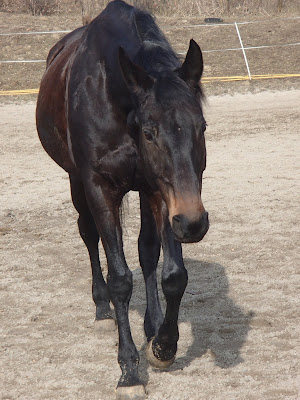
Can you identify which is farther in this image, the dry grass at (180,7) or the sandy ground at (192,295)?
the dry grass at (180,7)

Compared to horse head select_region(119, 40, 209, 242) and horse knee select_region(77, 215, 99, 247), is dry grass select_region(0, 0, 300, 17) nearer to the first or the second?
horse knee select_region(77, 215, 99, 247)

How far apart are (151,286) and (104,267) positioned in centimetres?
169

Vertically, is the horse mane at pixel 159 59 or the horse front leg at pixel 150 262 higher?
the horse mane at pixel 159 59

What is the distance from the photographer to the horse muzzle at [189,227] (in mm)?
2988

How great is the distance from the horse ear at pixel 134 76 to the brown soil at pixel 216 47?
11.7 meters

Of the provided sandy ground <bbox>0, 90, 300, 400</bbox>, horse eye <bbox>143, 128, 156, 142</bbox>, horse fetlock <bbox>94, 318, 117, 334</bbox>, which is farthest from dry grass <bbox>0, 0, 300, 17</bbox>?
horse eye <bbox>143, 128, 156, 142</bbox>

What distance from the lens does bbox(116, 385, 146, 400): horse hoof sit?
11.7ft

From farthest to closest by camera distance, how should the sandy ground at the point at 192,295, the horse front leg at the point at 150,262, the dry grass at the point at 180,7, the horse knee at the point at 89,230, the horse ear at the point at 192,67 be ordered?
the dry grass at the point at 180,7
the horse knee at the point at 89,230
the horse front leg at the point at 150,262
the sandy ground at the point at 192,295
the horse ear at the point at 192,67

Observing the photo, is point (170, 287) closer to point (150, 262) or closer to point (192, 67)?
point (150, 262)

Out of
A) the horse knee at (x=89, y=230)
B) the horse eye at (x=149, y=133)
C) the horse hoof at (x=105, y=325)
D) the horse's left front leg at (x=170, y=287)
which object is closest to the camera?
the horse eye at (x=149, y=133)

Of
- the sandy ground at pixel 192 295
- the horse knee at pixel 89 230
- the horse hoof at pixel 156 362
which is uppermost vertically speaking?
the horse knee at pixel 89 230

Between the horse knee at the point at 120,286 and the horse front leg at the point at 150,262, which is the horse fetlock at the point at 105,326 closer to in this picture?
the horse front leg at the point at 150,262

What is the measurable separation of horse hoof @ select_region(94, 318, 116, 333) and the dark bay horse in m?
0.49

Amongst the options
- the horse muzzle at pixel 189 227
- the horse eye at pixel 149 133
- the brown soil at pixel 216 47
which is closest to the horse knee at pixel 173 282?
the horse muzzle at pixel 189 227
